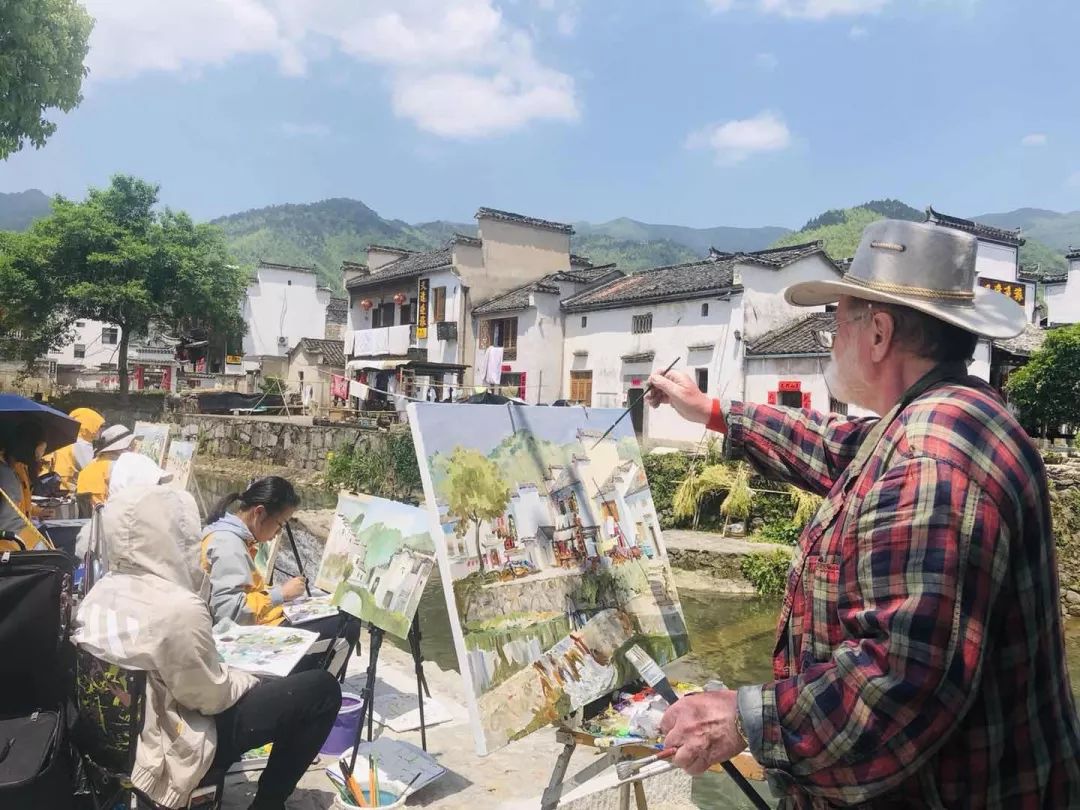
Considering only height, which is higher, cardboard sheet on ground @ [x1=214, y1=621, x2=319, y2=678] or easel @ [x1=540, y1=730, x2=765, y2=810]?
cardboard sheet on ground @ [x1=214, y1=621, x2=319, y2=678]

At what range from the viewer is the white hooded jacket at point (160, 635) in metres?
2.08

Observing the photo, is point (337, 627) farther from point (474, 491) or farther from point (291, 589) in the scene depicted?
point (474, 491)

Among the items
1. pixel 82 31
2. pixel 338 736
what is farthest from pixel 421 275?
pixel 338 736

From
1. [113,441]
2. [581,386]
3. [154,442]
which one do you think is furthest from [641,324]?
[113,441]

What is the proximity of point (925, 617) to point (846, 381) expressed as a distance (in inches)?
23.3

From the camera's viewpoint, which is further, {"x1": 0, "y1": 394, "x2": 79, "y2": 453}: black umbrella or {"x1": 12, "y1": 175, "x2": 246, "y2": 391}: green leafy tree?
{"x1": 12, "y1": 175, "x2": 246, "y2": 391}: green leafy tree

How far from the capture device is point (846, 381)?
5.30ft

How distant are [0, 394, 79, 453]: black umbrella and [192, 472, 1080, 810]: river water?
2142 mm

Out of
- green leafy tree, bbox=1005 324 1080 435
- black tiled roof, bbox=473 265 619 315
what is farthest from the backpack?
black tiled roof, bbox=473 265 619 315

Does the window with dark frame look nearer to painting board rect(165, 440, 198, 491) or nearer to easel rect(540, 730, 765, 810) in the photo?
painting board rect(165, 440, 198, 491)

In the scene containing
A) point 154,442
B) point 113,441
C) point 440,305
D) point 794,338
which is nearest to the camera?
point 113,441

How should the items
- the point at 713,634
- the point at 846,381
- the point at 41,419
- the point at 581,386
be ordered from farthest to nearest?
the point at 581,386 → the point at 713,634 → the point at 41,419 → the point at 846,381

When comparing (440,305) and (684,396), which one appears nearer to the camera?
(684,396)

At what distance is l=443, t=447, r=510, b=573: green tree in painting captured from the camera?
230 centimetres
